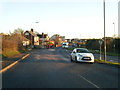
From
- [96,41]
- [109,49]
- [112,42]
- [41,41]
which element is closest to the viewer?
[112,42]

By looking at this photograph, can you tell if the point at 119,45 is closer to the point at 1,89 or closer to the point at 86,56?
the point at 86,56

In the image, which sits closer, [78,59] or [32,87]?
[32,87]

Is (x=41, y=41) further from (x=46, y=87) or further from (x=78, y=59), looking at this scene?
(x=46, y=87)

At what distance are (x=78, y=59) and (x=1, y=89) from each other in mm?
12097

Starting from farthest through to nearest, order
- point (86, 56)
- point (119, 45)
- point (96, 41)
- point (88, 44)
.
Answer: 1. point (88, 44)
2. point (96, 41)
3. point (119, 45)
4. point (86, 56)

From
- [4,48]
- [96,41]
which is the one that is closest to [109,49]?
[96,41]

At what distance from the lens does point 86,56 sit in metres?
18.6

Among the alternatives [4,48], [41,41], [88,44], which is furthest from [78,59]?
[41,41]

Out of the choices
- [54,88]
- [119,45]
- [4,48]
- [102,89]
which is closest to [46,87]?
[54,88]

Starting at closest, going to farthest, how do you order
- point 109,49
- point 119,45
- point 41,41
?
point 119,45, point 109,49, point 41,41

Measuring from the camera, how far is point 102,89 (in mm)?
7629

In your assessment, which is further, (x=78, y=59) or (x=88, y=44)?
(x=88, y=44)

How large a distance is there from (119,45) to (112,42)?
2.99 metres

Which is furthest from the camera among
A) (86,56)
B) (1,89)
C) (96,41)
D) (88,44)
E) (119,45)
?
(88,44)
